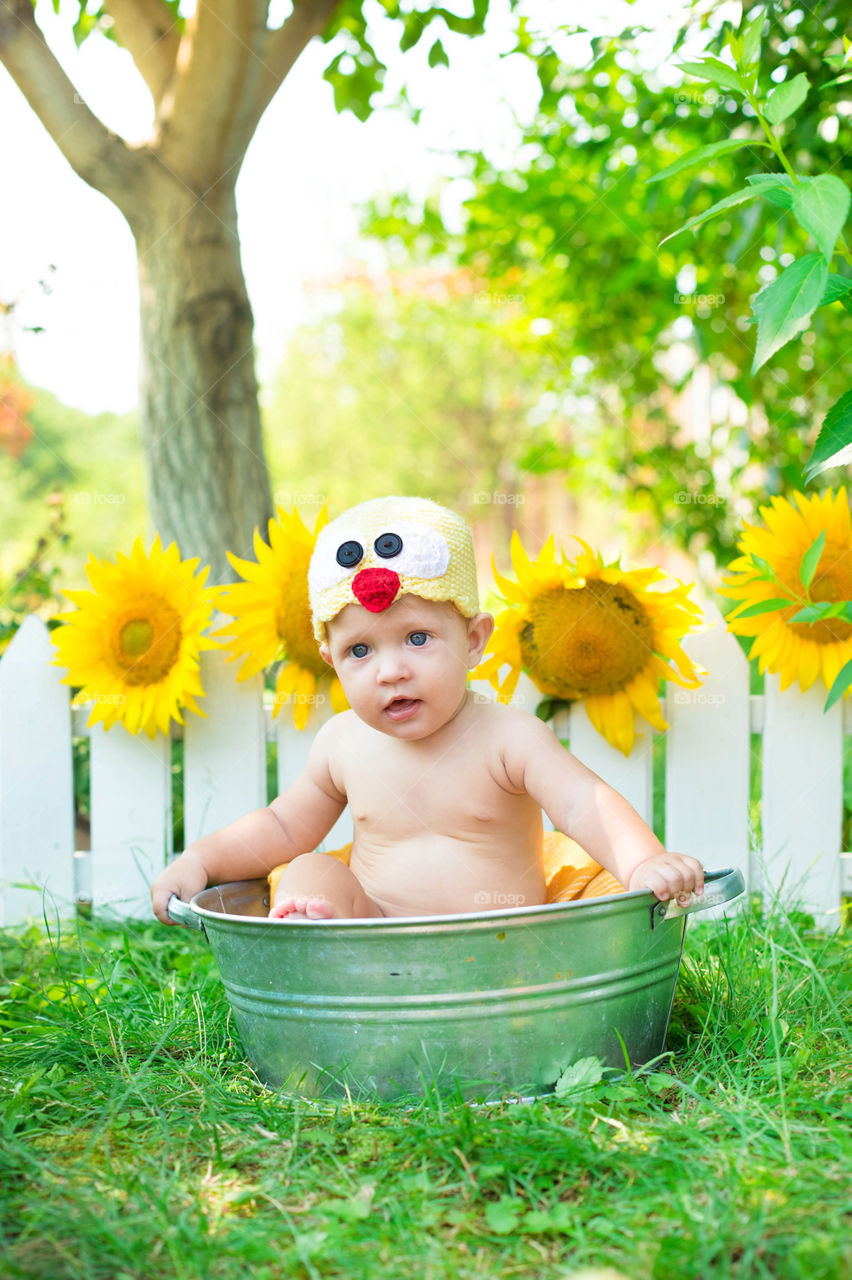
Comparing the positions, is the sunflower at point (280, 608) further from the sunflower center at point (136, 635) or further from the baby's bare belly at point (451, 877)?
the baby's bare belly at point (451, 877)

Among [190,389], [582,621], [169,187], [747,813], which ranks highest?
[169,187]

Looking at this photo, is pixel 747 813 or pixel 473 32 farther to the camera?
pixel 473 32

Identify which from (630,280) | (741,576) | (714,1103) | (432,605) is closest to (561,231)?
(630,280)

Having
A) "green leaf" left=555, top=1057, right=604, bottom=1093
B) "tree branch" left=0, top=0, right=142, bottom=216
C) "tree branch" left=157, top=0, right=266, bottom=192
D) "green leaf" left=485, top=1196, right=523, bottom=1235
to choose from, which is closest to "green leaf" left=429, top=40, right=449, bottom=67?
"tree branch" left=157, top=0, right=266, bottom=192

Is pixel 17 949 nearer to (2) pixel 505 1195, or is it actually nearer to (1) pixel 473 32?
(2) pixel 505 1195

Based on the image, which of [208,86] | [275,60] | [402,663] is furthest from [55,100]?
[402,663]

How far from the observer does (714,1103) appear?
56.3 inches

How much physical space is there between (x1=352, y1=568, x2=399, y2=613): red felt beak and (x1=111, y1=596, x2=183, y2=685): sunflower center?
2.62 feet

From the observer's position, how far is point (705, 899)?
1.45 m

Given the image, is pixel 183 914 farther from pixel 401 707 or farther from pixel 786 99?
pixel 786 99

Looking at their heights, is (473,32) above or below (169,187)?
above

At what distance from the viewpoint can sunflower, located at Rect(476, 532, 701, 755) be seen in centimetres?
210

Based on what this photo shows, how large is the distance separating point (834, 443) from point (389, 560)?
26.9 inches

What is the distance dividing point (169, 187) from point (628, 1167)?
9.39 feet
